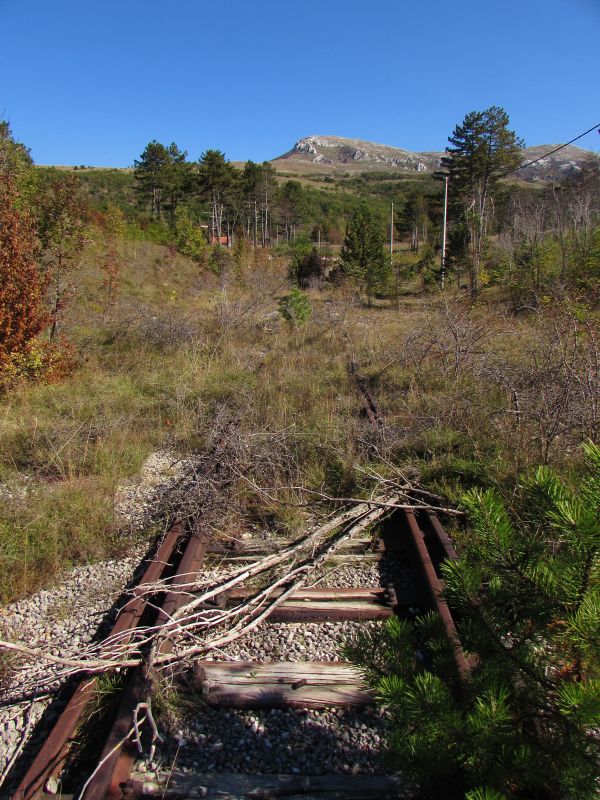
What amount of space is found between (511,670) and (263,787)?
1.29 metres

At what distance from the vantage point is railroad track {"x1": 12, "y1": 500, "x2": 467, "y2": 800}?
2.10 m

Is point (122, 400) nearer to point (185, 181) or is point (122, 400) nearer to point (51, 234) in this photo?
point (51, 234)

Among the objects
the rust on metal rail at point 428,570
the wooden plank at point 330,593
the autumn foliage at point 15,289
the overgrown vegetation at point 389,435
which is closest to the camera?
the overgrown vegetation at point 389,435

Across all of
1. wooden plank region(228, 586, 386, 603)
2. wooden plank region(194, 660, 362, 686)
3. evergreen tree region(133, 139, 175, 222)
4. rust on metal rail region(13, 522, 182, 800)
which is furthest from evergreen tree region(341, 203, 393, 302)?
wooden plank region(194, 660, 362, 686)

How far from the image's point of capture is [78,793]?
2.06m

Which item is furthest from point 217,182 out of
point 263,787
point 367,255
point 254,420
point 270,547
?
point 263,787

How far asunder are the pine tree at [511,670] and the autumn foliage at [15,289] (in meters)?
8.29

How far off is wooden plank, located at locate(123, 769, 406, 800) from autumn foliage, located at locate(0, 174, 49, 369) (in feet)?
24.3

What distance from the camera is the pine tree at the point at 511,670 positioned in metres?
1.23

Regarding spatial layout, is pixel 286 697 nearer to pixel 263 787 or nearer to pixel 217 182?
pixel 263 787

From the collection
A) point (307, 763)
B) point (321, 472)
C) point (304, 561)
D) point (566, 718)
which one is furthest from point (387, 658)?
point (321, 472)

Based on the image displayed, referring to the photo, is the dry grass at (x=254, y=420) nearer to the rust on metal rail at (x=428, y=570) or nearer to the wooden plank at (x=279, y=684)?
the rust on metal rail at (x=428, y=570)

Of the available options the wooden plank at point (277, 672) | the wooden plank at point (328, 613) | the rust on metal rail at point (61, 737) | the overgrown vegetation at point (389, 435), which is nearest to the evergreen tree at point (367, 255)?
the overgrown vegetation at point (389, 435)

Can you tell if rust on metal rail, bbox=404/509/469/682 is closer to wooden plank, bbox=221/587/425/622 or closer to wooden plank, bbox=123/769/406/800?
wooden plank, bbox=221/587/425/622
